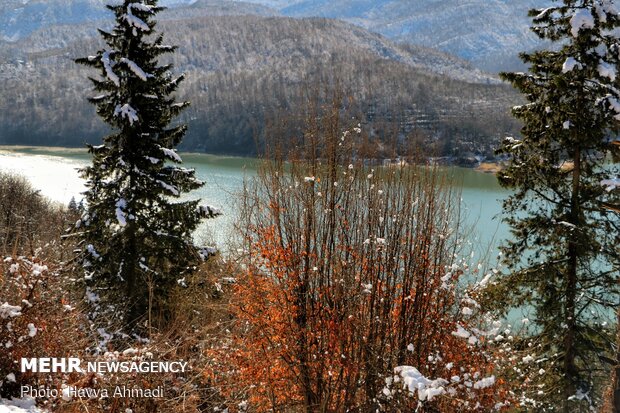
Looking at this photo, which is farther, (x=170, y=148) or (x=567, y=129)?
(x=170, y=148)

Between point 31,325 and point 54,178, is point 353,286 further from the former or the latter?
point 54,178

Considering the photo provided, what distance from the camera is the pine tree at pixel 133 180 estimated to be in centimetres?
1409

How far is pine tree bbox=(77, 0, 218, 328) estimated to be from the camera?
14094 mm

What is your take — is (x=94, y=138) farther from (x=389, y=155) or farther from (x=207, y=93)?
(x=389, y=155)

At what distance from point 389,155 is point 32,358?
22.1 ft

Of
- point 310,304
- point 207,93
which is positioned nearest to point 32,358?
point 310,304

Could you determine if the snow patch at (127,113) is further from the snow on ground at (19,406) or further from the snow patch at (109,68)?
the snow on ground at (19,406)

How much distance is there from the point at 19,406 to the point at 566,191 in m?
10.5

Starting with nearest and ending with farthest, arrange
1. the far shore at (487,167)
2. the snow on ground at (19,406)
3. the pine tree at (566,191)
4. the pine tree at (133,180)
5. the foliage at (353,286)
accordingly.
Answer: the snow on ground at (19,406)
the foliage at (353,286)
the pine tree at (566,191)
the pine tree at (133,180)
the far shore at (487,167)

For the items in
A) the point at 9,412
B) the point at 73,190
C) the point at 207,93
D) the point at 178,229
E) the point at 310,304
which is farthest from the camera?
the point at 207,93

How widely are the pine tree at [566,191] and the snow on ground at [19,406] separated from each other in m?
8.74

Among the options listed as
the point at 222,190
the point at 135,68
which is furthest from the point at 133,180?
the point at 222,190

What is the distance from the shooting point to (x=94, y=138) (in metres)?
135

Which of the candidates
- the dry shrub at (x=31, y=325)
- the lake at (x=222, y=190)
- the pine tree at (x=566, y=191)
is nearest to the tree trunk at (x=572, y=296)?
the pine tree at (x=566, y=191)
